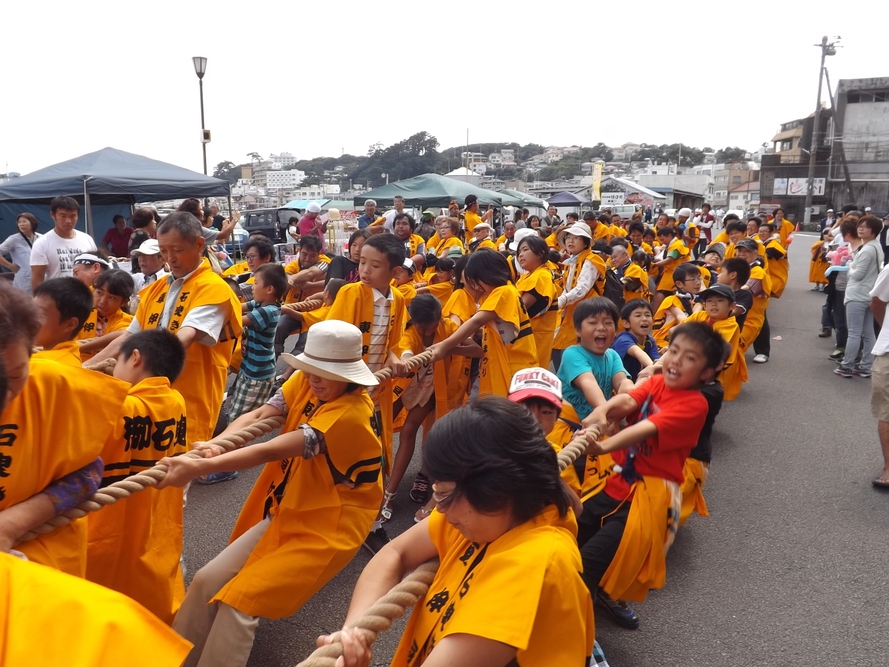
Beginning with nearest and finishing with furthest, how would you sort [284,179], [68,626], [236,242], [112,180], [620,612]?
[68,626], [620,612], [112,180], [236,242], [284,179]

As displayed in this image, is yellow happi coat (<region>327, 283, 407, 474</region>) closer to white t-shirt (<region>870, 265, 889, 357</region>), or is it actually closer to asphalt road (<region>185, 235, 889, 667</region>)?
asphalt road (<region>185, 235, 889, 667</region>)

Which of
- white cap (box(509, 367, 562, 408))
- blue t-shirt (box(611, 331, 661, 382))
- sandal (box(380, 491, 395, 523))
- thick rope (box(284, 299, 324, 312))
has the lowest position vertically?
sandal (box(380, 491, 395, 523))

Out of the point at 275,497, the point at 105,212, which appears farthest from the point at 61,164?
the point at 275,497

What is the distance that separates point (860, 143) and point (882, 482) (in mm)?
50337

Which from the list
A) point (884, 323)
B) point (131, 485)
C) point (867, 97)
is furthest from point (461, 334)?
point (867, 97)

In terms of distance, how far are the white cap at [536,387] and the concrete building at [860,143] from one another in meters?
50.3

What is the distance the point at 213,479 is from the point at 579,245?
4464 millimetres

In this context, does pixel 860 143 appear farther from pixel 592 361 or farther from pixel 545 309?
pixel 592 361

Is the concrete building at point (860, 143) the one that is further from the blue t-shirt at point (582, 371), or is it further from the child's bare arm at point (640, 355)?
the blue t-shirt at point (582, 371)

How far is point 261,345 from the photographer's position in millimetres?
5453

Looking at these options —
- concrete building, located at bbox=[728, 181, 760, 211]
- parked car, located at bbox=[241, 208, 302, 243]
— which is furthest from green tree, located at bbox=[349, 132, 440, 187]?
parked car, located at bbox=[241, 208, 302, 243]

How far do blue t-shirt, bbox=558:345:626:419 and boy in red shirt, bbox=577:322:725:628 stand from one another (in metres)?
0.52

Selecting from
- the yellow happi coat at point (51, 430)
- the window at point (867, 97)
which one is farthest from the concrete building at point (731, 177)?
the yellow happi coat at point (51, 430)

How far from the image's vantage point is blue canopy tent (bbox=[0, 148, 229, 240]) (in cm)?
1064
